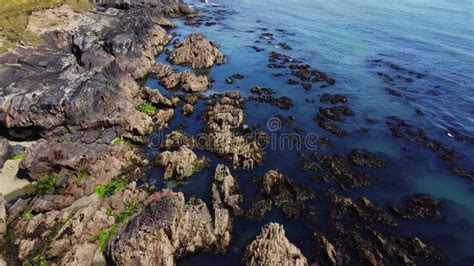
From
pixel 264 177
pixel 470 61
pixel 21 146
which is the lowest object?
pixel 21 146

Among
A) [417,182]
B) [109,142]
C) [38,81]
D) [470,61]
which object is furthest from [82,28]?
[470,61]

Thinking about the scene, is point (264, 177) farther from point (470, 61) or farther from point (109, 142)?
point (470, 61)

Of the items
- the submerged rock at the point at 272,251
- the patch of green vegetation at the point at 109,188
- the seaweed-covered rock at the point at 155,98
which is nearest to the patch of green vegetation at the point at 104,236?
the patch of green vegetation at the point at 109,188

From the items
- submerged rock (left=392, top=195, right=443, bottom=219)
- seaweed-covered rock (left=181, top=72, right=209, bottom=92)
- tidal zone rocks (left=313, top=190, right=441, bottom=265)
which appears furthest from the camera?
seaweed-covered rock (left=181, top=72, right=209, bottom=92)

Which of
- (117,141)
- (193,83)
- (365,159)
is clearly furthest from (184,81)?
(365,159)

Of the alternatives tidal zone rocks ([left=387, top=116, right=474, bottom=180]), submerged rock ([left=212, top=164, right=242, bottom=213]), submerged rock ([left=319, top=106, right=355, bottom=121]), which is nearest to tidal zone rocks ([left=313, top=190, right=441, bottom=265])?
submerged rock ([left=212, top=164, right=242, bottom=213])

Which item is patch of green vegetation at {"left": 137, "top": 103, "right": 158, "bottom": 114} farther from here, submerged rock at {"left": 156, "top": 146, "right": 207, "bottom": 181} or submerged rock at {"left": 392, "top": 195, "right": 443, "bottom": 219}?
submerged rock at {"left": 392, "top": 195, "right": 443, "bottom": 219}

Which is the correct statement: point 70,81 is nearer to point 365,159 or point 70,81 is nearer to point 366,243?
point 365,159
